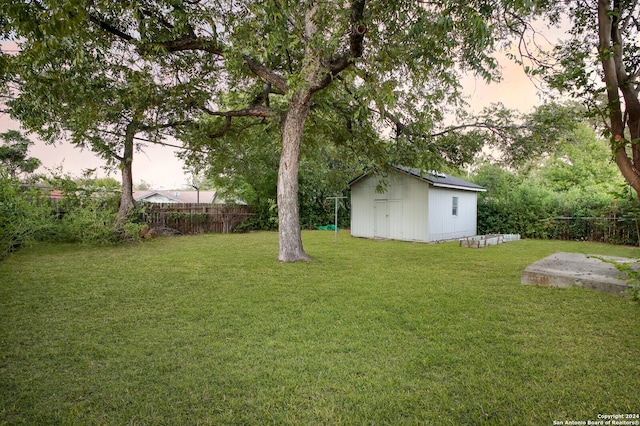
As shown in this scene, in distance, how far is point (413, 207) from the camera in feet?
38.5

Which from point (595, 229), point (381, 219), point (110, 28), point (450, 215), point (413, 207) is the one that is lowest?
point (595, 229)

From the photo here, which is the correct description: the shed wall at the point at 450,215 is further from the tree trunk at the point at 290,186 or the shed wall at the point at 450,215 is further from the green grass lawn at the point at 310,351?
the green grass lawn at the point at 310,351

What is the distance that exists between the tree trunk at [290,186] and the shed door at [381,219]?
19.8 feet

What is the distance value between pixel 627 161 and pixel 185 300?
4.88m

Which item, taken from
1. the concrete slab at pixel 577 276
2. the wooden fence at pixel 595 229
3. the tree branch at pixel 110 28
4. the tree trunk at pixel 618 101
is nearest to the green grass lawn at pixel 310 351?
the concrete slab at pixel 577 276

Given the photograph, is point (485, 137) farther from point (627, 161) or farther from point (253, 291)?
point (253, 291)

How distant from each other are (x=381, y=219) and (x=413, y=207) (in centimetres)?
149

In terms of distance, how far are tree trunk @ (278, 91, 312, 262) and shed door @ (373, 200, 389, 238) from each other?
603 cm

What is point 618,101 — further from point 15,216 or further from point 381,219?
point 381,219

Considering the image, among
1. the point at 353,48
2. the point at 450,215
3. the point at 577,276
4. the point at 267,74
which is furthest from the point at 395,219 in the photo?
the point at 353,48

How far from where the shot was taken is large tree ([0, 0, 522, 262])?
4754 millimetres

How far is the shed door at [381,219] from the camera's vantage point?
12586 mm

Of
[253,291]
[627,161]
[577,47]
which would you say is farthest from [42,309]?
[577,47]

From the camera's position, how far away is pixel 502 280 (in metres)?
5.48
